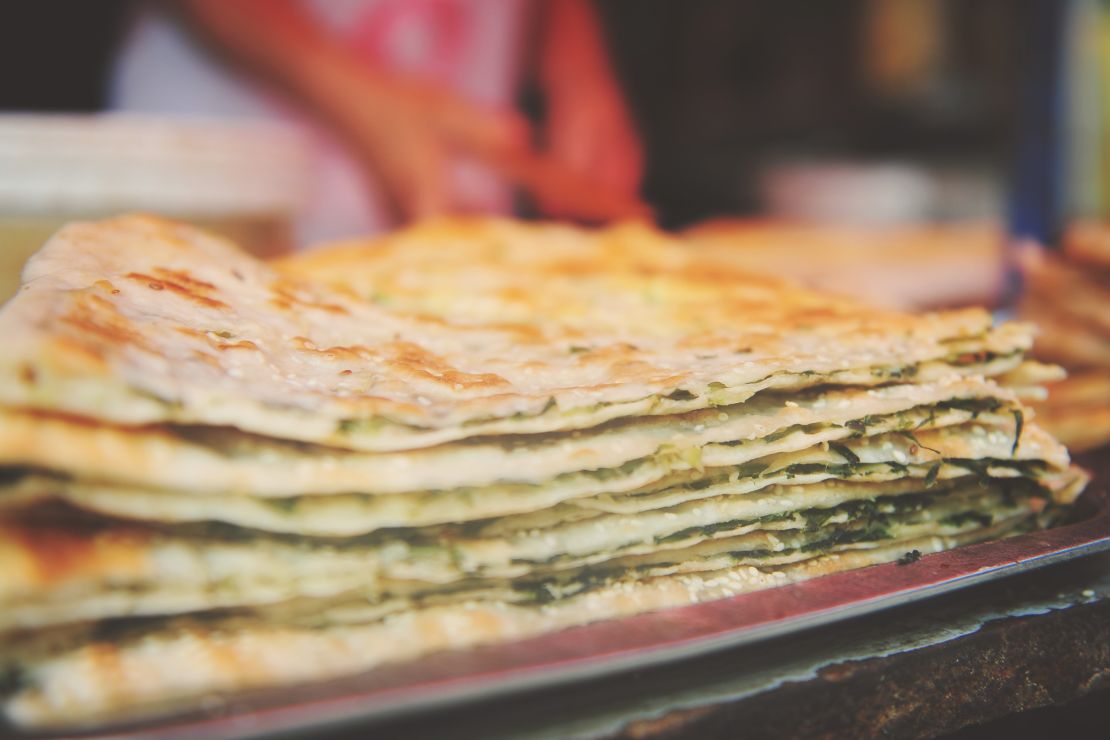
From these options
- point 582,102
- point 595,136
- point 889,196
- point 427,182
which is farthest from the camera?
point 889,196

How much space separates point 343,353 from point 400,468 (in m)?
0.27

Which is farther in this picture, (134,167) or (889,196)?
(889,196)

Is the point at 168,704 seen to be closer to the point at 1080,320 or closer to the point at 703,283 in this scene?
the point at 703,283

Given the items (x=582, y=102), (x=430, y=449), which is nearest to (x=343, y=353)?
(x=430, y=449)

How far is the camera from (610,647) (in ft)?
2.70

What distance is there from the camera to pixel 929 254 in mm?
3416

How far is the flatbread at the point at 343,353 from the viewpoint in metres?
0.81

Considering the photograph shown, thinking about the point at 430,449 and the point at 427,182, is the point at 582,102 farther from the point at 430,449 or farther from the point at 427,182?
the point at 430,449

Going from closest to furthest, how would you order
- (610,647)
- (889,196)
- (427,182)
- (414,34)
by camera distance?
(610,647) → (427,182) → (414,34) → (889,196)

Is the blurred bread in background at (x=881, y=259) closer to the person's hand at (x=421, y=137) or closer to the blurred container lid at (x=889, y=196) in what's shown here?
the person's hand at (x=421, y=137)

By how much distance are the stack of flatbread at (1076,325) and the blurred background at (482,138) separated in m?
0.51

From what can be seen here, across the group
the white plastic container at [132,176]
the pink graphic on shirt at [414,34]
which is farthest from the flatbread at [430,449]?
the pink graphic on shirt at [414,34]

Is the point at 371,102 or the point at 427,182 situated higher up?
the point at 371,102

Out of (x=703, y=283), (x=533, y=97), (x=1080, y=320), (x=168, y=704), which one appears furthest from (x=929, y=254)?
(x=533, y=97)
